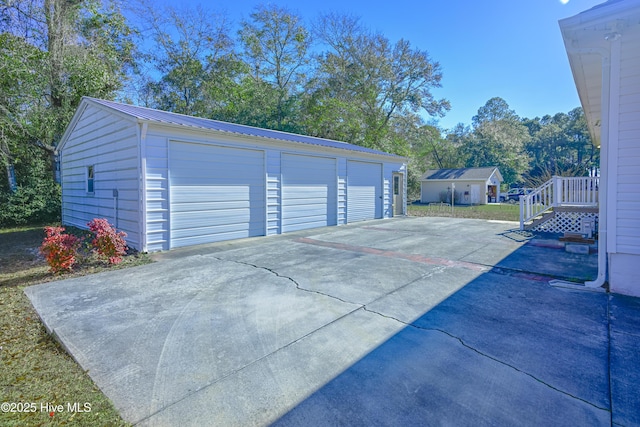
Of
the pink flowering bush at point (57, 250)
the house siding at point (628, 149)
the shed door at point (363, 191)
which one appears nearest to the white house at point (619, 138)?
the house siding at point (628, 149)

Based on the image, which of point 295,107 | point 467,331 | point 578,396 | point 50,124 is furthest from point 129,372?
point 295,107

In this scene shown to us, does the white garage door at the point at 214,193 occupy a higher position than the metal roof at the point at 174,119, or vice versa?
the metal roof at the point at 174,119

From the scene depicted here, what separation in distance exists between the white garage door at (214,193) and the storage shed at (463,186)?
2284 centimetres

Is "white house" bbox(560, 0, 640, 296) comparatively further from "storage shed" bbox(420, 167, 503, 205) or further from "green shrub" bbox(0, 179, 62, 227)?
"storage shed" bbox(420, 167, 503, 205)

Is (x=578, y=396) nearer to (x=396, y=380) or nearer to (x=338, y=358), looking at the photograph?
(x=396, y=380)

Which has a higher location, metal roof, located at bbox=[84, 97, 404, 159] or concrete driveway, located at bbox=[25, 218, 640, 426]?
metal roof, located at bbox=[84, 97, 404, 159]

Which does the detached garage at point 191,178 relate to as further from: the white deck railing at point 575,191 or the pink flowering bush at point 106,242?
the white deck railing at point 575,191

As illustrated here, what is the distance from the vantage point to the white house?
3.85 meters

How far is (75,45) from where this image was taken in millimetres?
12086

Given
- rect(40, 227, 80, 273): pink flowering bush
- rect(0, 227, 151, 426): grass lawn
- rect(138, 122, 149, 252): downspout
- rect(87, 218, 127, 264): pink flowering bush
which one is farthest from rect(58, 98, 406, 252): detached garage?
rect(0, 227, 151, 426): grass lawn

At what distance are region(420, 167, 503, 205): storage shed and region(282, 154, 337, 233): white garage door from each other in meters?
19.7

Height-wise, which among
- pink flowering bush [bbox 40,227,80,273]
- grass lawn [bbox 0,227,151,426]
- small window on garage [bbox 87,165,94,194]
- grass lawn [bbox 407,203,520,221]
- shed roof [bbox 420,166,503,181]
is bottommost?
grass lawn [bbox 0,227,151,426]

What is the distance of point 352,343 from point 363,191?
9752 millimetres

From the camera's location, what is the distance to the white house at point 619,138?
385 cm
